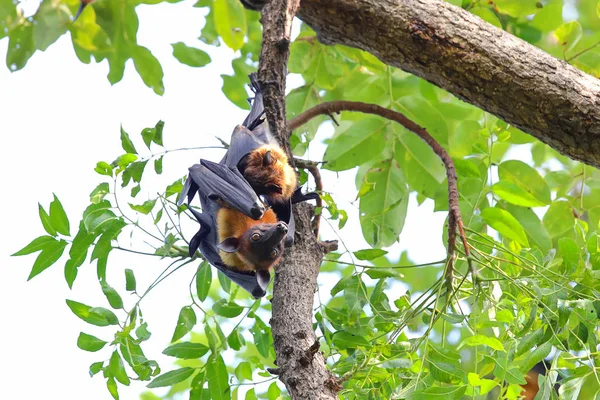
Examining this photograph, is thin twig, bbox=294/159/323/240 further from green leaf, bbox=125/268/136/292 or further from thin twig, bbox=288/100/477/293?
green leaf, bbox=125/268/136/292

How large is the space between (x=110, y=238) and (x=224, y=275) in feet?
2.29

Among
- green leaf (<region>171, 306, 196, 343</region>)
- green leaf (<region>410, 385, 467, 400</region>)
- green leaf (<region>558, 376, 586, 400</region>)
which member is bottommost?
green leaf (<region>410, 385, 467, 400</region>)

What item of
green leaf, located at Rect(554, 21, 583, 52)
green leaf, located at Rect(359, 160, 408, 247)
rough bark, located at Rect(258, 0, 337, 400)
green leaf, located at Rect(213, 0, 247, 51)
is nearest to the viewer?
rough bark, located at Rect(258, 0, 337, 400)

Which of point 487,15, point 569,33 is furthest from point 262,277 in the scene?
point 487,15

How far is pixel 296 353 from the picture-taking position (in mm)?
2586

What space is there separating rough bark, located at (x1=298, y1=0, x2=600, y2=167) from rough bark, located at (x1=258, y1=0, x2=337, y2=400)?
0.56m

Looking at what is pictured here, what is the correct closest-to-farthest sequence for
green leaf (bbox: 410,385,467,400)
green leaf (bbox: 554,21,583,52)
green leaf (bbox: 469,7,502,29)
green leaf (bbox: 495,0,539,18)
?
green leaf (bbox: 410,385,467,400)
green leaf (bbox: 554,21,583,52)
green leaf (bbox: 495,0,539,18)
green leaf (bbox: 469,7,502,29)

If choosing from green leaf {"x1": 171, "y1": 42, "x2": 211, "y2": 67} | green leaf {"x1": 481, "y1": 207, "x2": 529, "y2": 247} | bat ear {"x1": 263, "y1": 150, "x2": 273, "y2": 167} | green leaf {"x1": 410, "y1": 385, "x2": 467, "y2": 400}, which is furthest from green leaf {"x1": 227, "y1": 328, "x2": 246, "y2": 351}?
green leaf {"x1": 171, "y1": 42, "x2": 211, "y2": 67}

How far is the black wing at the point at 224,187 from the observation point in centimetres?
298

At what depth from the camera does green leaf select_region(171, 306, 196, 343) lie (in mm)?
3170

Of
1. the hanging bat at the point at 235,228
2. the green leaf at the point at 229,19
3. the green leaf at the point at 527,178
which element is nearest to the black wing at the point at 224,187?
the hanging bat at the point at 235,228

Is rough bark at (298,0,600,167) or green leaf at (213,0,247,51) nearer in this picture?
rough bark at (298,0,600,167)

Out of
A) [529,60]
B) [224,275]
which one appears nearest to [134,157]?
[224,275]

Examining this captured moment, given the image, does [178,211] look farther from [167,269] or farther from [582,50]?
[582,50]
